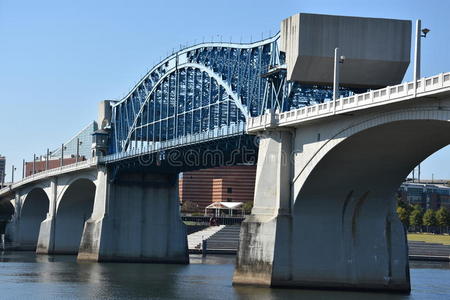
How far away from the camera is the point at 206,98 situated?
4122 inches

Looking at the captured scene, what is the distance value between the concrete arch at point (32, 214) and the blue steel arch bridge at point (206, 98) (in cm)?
4119

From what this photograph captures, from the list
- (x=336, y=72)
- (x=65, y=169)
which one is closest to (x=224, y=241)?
(x=65, y=169)

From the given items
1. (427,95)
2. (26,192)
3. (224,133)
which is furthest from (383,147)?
(26,192)

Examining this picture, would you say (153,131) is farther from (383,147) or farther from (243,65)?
(383,147)

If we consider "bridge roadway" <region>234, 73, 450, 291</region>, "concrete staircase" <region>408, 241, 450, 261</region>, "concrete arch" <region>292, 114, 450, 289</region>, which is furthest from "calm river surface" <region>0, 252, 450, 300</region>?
"concrete staircase" <region>408, 241, 450, 261</region>

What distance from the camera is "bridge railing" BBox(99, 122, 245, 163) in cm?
9047

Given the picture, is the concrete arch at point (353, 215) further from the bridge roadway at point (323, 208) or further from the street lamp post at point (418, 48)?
the street lamp post at point (418, 48)

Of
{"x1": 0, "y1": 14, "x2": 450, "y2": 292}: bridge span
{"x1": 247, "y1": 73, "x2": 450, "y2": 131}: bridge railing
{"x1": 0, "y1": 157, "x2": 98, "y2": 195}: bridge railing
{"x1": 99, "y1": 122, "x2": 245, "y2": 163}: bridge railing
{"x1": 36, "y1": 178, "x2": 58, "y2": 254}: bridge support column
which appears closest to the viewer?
{"x1": 247, "y1": 73, "x2": 450, "y2": 131}: bridge railing

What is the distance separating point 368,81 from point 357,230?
11387 millimetres

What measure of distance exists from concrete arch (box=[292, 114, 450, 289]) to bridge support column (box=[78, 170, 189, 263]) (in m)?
44.8

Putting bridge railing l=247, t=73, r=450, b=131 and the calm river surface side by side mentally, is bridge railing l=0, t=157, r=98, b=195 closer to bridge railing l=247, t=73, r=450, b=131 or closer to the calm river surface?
the calm river surface

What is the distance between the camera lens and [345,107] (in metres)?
68.5

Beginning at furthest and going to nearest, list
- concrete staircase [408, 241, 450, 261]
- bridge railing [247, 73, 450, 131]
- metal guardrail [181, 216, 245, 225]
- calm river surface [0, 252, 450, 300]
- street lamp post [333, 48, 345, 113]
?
metal guardrail [181, 216, 245, 225] → concrete staircase [408, 241, 450, 261] → calm river surface [0, 252, 450, 300] → street lamp post [333, 48, 345, 113] → bridge railing [247, 73, 450, 131]

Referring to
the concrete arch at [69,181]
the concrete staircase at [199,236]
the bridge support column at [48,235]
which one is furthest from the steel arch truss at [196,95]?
the concrete staircase at [199,236]
